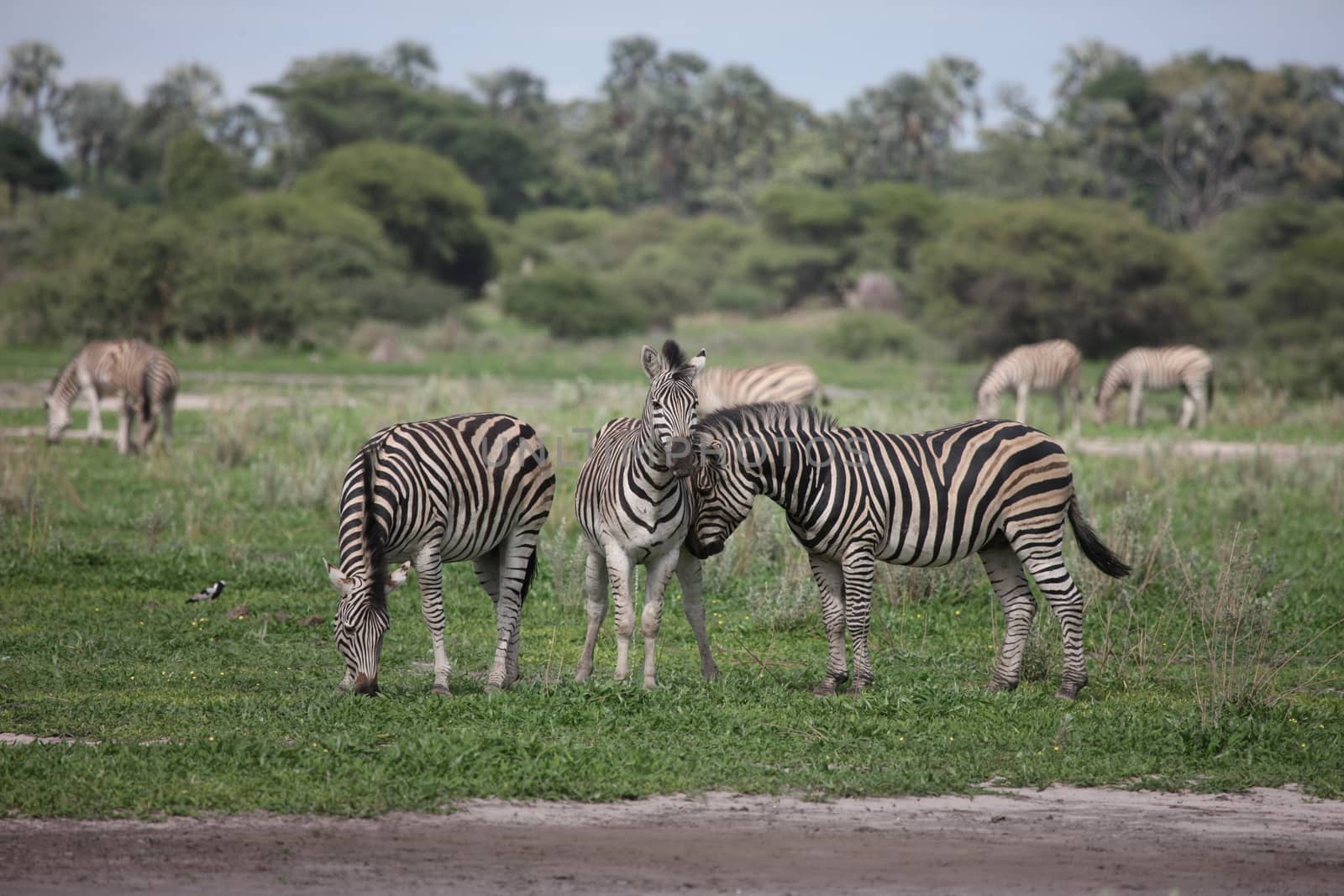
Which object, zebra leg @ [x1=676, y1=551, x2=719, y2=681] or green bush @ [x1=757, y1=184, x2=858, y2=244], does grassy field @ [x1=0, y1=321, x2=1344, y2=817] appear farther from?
green bush @ [x1=757, y1=184, x2=858, y2=244]

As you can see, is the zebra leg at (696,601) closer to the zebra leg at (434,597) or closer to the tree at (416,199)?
the zebra leg at (434,597)

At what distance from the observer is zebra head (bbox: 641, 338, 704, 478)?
789 centimetres

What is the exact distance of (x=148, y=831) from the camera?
6.09m

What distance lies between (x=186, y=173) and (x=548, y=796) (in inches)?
1907

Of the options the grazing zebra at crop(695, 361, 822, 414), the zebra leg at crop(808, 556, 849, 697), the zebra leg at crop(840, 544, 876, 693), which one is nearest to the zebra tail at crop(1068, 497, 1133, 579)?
the zebra leg at crop(840, 544, 876, 693)

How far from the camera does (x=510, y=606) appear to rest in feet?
28.6

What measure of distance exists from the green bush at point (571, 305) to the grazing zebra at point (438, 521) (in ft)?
108

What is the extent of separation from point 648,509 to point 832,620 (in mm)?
1433

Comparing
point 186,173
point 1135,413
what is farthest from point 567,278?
point 1135,413

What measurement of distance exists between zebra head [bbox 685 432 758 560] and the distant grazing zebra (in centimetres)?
1663

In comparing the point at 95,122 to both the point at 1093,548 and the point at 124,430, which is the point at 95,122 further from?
the point at 1093,548

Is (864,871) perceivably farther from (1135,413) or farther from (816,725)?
(1135,413)

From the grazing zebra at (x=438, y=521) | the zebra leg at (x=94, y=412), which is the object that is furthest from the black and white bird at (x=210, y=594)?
the zebra leg at (x=94, y=412)

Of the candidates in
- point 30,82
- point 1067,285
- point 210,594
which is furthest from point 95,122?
point 210,594
